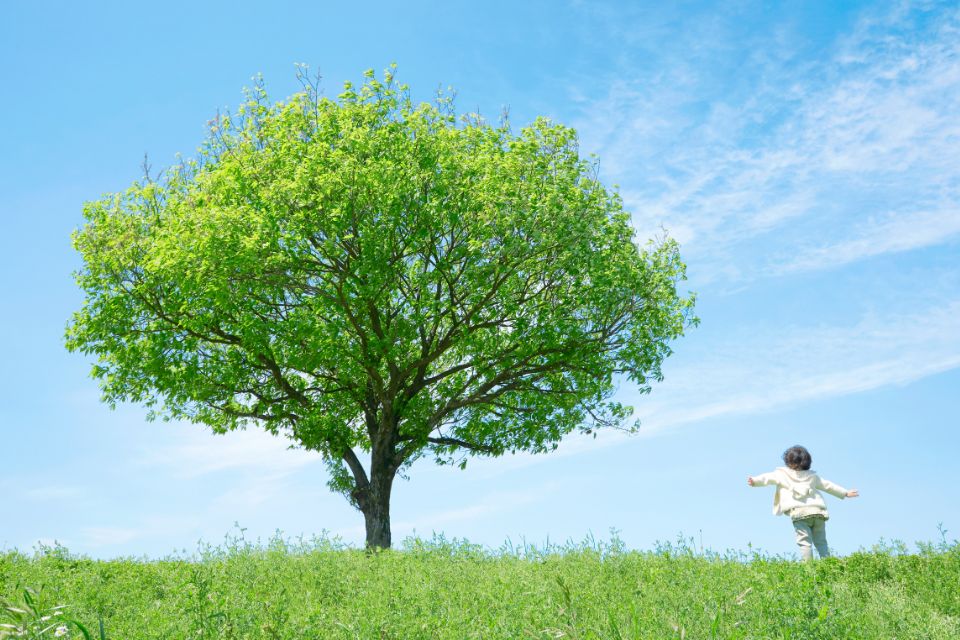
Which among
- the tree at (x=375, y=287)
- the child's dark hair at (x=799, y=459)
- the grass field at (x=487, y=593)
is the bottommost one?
the grass field at (x=487, y=593)

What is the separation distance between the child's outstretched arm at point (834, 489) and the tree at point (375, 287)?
632cm

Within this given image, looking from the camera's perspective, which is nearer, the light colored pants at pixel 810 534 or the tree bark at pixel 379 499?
the light colored pants at pixel 810 534

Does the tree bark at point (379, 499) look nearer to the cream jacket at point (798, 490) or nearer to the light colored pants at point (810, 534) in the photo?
the cream jacket at point (798, 490)

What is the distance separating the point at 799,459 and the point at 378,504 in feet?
36.9

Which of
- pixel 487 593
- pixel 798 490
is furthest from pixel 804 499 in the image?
pixel 487 593

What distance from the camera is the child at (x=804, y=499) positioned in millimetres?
16531

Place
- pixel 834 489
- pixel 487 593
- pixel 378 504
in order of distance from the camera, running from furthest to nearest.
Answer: pixel 378 504 → pixel 834 489 → pixel 487 593

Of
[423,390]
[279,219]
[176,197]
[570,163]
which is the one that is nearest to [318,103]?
[279,219]

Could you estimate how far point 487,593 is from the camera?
8.99 m

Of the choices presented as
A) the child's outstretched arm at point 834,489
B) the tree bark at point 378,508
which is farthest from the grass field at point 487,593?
the tree bark at point 378,508

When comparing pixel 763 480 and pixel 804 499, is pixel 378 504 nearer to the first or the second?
pixel 763 480

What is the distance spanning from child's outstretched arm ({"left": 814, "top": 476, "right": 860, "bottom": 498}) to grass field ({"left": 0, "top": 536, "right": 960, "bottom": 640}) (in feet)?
10.0

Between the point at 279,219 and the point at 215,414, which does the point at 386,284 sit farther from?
the point at 215,414

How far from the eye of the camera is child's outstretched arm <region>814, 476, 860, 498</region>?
1639 centimetres
